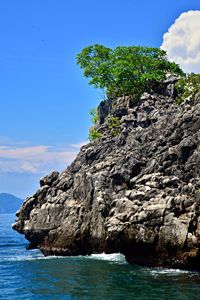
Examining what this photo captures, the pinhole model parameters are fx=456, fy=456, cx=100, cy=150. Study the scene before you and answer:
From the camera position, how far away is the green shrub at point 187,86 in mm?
99331

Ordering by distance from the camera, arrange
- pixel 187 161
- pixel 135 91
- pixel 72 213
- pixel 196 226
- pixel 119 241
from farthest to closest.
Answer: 1. pixel 135 91
2. pixel 72 213
3. pixel 187 161
4. pixel 119 241
5. pixel 196 226

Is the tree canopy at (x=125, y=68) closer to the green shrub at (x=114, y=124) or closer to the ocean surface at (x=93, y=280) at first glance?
the green shrub at (x=114, y=124)

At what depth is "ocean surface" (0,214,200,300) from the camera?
51.6m

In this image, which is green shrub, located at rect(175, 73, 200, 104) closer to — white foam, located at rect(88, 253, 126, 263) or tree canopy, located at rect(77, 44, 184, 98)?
tree canopy, located at rect(77, 44, 184, 98)

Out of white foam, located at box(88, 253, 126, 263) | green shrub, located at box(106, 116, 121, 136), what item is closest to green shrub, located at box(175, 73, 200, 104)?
green shrub, located at box(106, 116, 121, 136)

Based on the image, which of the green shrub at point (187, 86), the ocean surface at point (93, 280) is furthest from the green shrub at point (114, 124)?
the ocean surface at point (93, 280)

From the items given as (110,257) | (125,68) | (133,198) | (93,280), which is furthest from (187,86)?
(93,280)

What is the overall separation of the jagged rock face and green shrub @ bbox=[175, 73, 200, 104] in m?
3.58

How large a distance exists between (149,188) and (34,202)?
1180 inches

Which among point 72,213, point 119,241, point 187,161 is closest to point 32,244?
point 72,213

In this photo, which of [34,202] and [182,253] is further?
[34,202]

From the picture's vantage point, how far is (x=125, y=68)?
11362cm

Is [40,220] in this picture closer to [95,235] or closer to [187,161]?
[95,235]

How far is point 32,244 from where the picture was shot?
297 feet
